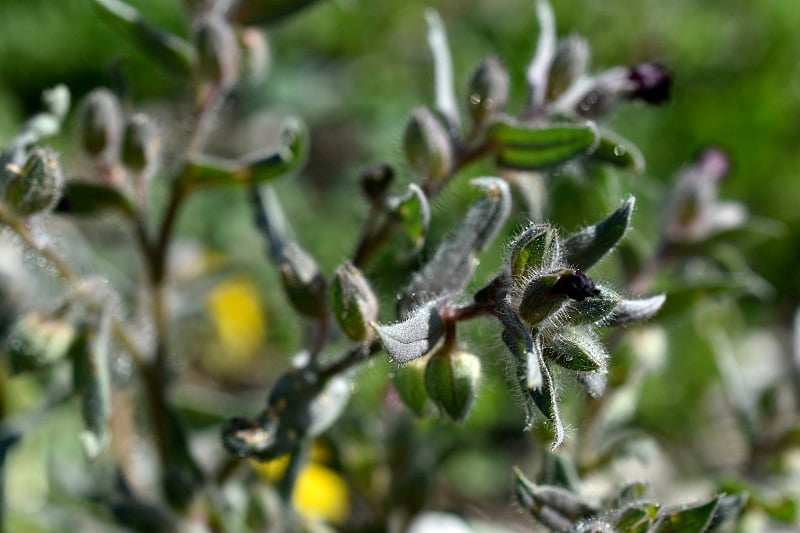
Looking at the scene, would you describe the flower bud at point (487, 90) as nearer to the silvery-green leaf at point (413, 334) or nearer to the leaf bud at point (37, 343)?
the silvery-green leaf at point (413, 334)

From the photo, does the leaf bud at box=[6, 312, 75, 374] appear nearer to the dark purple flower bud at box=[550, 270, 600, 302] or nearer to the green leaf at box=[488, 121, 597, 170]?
the green leaf at box=[488, 121, 597, 170]

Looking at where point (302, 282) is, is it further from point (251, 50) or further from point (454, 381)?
point (251, 50)

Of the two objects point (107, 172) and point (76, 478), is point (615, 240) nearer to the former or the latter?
point (107, 172)

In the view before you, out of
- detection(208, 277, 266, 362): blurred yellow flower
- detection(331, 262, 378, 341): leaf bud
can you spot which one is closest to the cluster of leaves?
detection(331, 262, 378, 341): leaf bud

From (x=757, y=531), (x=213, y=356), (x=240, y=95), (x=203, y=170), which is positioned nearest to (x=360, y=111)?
(x=240, y=95)

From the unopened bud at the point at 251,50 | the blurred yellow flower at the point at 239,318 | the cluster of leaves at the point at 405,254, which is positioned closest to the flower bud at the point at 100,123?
the cluster of leaves at the point at 405,254

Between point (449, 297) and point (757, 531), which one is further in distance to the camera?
point (757, 531)
